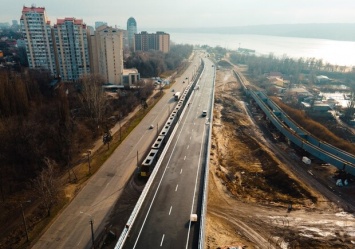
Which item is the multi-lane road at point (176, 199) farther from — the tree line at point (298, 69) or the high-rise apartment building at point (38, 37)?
the tree line at point (298, 69)

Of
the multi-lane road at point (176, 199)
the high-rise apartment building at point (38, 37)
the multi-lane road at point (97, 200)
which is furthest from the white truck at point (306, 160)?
the high-rise apartment building at point (38, 37)

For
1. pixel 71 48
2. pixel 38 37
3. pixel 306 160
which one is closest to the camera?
pixel 306 160

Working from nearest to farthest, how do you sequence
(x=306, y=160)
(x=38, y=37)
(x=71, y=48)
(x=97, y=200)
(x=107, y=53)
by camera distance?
(x=97, y=200) → (x=306, y=160) → (x=38, y=37) → (x=71, y=48) → (x=107, y=53)

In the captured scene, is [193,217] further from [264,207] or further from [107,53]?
[107,53]

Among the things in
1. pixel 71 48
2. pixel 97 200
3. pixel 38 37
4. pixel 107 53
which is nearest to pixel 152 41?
pixel 107 53

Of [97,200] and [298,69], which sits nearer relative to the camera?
[97,200]
